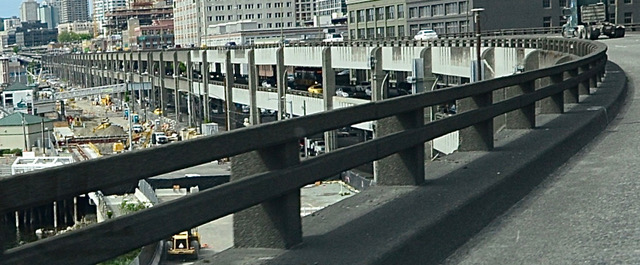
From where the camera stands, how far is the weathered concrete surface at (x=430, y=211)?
628cm

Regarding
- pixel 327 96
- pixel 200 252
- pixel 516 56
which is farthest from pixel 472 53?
pixel 200 252

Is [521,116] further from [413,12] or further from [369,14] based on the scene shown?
[369,14]

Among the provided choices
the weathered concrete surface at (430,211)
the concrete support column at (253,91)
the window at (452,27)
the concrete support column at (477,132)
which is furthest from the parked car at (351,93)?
the weathered concrete surface at (430,211)

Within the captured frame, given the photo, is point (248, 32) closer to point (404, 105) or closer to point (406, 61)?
point (406, 61)

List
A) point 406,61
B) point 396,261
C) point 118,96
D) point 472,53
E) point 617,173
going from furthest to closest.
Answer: point 118,96
point 406,61
point 472,53
point 617,173
point 396,261

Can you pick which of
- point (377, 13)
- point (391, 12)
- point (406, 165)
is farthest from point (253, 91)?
point (406, 165)

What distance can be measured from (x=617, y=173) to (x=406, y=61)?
59207mm

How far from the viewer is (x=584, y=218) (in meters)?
8.16

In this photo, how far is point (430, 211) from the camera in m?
7.70

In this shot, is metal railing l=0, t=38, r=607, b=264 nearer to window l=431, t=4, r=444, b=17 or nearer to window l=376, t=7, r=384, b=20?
window l=431, t=4, r=444, b=17

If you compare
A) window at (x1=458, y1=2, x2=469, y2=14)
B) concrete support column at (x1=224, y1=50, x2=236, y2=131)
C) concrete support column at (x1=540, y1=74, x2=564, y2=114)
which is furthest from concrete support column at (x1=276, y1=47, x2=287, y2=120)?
concrete support column at (x1=540, y1=74, x2=564, y2=114)

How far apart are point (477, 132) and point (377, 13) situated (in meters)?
105

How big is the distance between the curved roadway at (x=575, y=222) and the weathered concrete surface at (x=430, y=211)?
14cm

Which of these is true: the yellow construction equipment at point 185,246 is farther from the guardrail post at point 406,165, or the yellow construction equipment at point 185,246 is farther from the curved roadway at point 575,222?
the guardrail post at point 406,165
